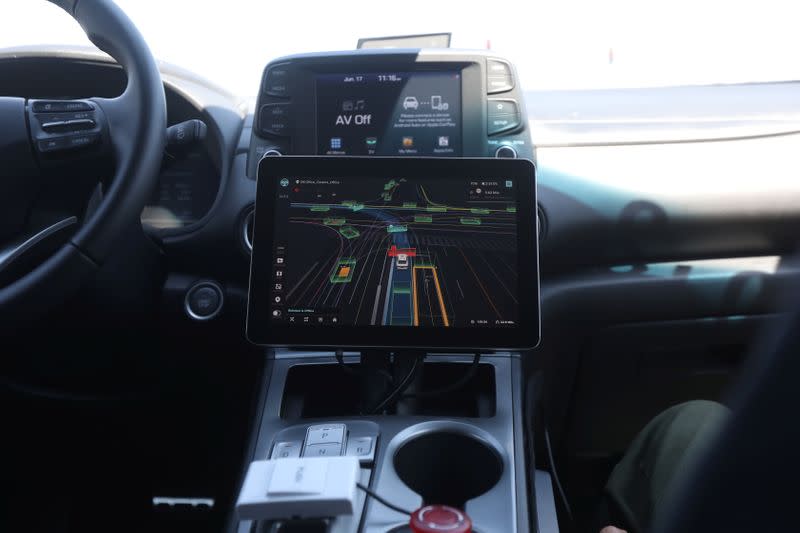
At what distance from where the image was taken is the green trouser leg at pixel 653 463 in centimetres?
136

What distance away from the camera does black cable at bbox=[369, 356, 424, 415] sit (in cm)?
128

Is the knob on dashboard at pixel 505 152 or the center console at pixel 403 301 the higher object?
the knob on dashboard at pixel 505 152

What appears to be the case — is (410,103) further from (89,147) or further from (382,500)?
(382,500)

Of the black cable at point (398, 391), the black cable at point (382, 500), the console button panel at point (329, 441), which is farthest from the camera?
the black cable at point (398, 391)

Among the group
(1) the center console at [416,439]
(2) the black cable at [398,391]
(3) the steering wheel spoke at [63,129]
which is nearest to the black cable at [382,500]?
(1) the center console at [416,439]

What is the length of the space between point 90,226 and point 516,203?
2.14 feet

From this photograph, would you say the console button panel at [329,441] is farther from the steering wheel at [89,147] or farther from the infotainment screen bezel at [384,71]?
the infotainment screen bezel at [384,71]

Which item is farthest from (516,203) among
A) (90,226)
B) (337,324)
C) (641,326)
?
(641,326)

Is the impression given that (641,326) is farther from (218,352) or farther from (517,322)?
(218,352)

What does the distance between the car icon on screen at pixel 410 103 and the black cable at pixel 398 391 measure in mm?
535

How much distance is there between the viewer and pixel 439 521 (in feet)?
2.80

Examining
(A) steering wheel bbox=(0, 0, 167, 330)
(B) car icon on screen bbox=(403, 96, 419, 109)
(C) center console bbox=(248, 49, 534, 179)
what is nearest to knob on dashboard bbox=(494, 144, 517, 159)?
(C) center console bbox=(248, 49, 534, 179)

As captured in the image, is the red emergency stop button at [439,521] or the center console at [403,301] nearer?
the red emergency stop button at [439,521]

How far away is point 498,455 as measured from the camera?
117 cm
